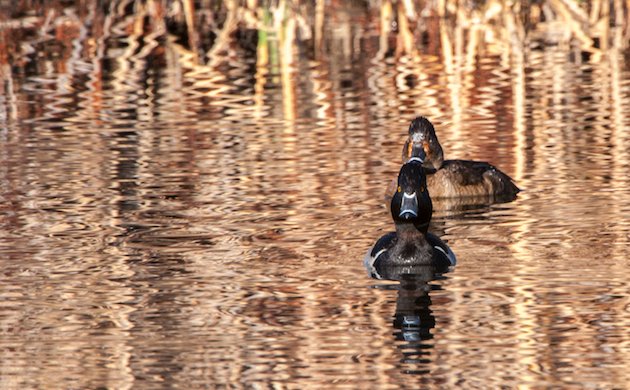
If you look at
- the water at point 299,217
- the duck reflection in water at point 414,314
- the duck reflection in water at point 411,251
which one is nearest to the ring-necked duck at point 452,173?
the water at point 299,217

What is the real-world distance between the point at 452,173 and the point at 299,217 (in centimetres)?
179

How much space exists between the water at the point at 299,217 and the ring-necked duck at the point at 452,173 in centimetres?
17

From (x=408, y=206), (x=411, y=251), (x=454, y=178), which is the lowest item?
(x=454, y=178)

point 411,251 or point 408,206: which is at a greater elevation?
point 408,206

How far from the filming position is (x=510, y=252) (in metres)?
10.6

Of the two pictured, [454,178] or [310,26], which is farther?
[310,26]

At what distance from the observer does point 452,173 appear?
1320cm

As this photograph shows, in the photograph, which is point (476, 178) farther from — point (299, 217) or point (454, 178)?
point (299, 217)

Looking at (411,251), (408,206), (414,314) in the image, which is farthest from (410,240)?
(414,314)

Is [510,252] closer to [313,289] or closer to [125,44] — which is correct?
[313,289]

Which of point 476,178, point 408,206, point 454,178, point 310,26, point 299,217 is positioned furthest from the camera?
point 310,26

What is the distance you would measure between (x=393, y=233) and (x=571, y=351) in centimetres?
264

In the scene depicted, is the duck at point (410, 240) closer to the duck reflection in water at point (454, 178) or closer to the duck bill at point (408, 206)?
the duck bill at point (408, 206)

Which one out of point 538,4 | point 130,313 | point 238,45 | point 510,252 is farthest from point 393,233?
point 538,4
